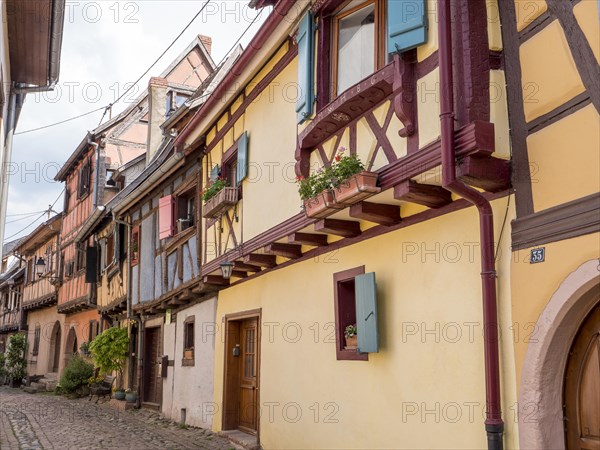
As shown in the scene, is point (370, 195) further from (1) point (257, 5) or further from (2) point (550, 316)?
(1) point (257, 5)

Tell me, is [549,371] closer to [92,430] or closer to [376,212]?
[376,212]

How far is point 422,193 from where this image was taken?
5.13 meters

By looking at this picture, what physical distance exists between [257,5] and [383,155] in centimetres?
387

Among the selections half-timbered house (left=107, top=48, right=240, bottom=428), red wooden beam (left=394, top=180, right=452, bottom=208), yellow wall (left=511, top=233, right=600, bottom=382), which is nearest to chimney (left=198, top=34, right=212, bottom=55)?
half-timbered house (left=107, top=48, right=240, bottom=428)

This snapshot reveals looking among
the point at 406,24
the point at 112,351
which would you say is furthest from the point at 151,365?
the point at 406,24

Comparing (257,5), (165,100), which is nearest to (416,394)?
(257,5)

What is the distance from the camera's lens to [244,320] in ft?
33.0

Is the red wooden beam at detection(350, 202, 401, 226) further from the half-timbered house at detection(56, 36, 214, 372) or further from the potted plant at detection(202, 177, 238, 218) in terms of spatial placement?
the half-timbered house at detection(56, 36, 214, 372)

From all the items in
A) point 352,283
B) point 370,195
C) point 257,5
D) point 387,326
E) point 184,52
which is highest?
point 184,52

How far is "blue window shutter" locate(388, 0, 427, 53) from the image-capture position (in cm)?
511

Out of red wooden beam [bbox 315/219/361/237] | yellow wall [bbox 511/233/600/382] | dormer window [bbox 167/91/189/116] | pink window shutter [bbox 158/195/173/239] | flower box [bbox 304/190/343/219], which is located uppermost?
dormer window [bbox 167/91/189/116]

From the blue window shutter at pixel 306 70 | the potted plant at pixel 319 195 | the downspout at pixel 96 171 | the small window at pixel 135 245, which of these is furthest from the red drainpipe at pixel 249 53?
the downspout at pixel 96 171

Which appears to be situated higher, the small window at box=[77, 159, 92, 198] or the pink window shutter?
the small window at box=[77, 159, 92, 198]

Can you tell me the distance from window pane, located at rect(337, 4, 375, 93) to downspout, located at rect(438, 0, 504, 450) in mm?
1358
